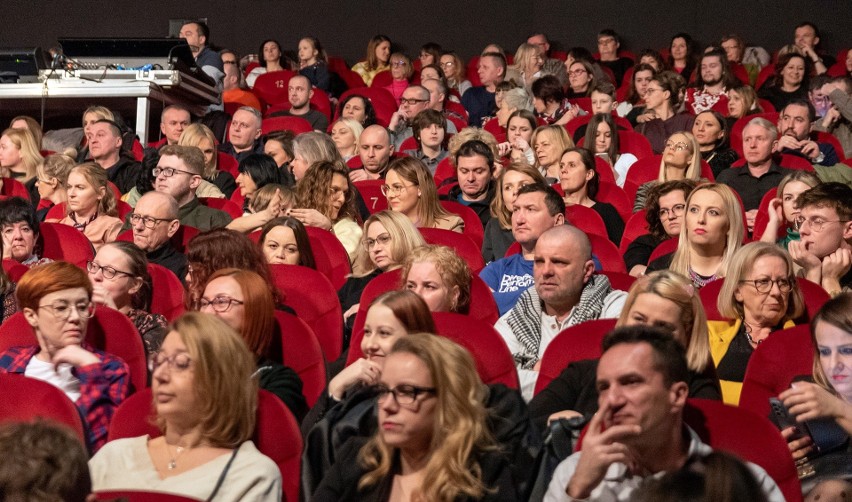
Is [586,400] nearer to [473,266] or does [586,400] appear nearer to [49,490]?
[49,490]

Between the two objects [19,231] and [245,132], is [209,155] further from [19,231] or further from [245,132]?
[19,231]

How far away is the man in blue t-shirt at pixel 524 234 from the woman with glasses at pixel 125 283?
1.19m

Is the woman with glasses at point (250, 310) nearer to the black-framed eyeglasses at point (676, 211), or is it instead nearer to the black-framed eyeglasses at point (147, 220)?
the black-framed eyeglasses at point (147, 220)

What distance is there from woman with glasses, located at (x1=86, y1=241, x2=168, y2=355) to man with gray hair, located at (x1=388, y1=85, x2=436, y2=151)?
12.5 feet

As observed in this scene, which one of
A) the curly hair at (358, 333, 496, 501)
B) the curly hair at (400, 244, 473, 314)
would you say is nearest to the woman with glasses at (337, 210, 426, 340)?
the curly hair at (400, 244, 473, 314)

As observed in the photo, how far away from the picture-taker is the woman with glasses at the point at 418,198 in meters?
5.01

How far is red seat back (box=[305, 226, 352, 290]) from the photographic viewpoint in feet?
14.8

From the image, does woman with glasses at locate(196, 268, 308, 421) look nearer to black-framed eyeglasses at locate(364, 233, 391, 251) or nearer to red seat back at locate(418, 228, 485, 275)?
black-framed eyeglasses at locate(364, 233, 391, 251)

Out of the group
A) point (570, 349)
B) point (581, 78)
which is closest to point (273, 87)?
point (581, 78)

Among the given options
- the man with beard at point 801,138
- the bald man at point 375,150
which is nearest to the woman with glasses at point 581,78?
the man with beard at point 801,138

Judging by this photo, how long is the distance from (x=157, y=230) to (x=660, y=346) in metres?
2.62

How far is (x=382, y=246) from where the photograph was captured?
415cm

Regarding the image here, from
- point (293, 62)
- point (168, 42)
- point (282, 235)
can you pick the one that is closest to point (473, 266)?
point (282, 235)

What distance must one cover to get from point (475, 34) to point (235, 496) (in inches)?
347
